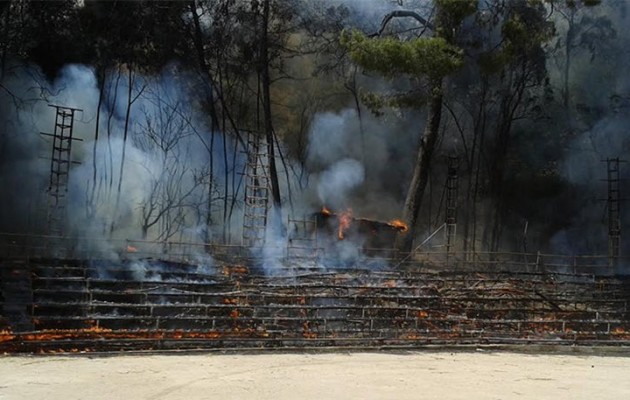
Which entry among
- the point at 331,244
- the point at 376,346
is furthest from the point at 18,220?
the point at 376,346

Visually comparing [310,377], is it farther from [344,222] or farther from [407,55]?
[407,55]

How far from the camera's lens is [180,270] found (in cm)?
1202

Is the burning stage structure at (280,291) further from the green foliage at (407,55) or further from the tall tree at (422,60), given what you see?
the green foliage at (407,55)

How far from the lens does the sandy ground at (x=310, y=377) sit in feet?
20.6

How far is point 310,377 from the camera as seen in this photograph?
7.27m

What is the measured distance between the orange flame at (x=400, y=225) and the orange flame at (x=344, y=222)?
1.04 metres

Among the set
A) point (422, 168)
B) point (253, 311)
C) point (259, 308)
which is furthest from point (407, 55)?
point (259, 308)

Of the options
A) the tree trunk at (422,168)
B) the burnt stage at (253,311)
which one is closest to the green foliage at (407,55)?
the tree trunk at (422,168)

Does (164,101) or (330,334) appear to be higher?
(164,101)

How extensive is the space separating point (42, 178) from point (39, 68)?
7.27 feet

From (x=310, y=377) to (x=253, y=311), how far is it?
9.65 feet

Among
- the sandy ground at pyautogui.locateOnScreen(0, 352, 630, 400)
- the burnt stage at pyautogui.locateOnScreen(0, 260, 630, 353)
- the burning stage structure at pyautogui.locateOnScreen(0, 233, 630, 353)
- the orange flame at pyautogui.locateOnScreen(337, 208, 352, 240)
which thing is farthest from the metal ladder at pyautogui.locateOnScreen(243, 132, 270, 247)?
the sandy ground at pyautogui.locateOnScreen(0, 352, 630, 400)

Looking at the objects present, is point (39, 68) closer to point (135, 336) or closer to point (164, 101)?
point (164, 101)

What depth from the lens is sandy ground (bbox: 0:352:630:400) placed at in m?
6.29
